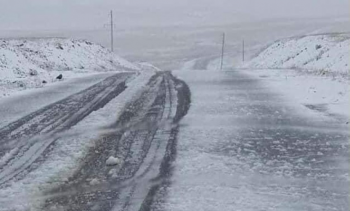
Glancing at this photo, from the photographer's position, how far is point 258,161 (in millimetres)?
6801

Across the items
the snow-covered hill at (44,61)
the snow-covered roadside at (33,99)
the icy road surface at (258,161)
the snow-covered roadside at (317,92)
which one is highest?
the icy road surface at (258,161)

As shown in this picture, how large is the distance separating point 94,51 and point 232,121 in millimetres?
31215

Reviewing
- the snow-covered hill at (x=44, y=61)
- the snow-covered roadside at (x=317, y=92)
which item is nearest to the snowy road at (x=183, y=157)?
the snow-covered roadside at (x=317, y=92)

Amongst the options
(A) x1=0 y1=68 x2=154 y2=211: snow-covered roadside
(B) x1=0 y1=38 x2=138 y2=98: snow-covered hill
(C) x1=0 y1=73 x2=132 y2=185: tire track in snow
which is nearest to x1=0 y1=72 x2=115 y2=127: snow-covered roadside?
(C) x1=0 y1=73 x2=132 y2=185: tire track in snow

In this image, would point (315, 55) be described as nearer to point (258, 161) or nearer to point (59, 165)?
point (258, 161)

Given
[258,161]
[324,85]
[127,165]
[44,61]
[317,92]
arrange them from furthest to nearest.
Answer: [44,61], [324,85], [317,92], [258,161], [127,165]

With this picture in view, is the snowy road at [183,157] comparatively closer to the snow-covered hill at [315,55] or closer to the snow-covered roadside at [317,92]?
the snow-covered roadside at [317,92]

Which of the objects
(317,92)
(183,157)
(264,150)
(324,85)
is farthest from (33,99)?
(324,85)

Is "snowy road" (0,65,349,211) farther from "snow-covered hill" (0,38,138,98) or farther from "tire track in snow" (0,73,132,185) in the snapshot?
"snow-covered hill" (0,38,138,98)

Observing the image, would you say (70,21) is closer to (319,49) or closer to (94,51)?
(94,51)

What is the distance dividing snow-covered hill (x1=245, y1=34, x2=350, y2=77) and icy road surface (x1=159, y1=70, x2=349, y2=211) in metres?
7.11

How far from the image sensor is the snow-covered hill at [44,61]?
57.9ft

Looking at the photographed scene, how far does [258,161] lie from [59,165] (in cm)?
274

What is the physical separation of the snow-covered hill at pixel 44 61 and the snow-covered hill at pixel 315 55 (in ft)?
34.8
